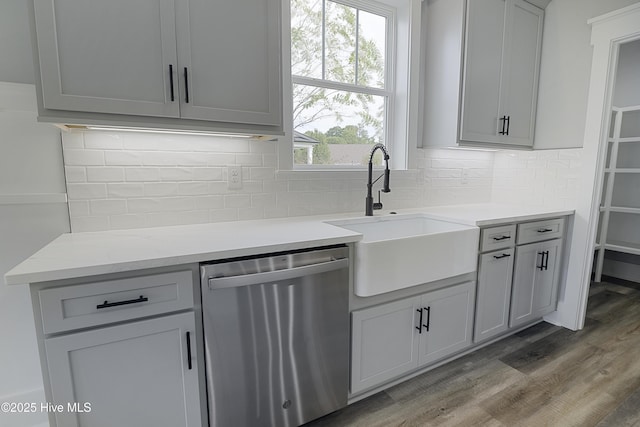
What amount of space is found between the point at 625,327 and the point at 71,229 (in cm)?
391

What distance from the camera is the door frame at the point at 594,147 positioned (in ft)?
7.12

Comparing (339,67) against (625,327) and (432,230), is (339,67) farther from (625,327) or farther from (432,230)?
(625,327)

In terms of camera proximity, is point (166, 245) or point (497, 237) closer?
point (166, 245)

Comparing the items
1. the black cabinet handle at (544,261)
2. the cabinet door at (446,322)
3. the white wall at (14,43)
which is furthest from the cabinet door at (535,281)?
the white wall at (14,43)

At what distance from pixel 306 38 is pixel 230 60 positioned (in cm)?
87

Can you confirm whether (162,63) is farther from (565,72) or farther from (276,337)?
(565,72)

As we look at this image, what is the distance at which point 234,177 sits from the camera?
185 cm

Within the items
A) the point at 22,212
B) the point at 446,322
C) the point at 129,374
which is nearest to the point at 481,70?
the point at 446,322

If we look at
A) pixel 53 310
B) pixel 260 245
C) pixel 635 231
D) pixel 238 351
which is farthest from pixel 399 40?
pixel 635 231

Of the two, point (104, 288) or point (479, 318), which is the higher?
point (104, 288)

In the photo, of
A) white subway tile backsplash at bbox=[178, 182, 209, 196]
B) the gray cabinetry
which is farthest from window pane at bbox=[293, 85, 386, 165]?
the gray cabinetry

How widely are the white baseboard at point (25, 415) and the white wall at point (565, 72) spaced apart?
3708 mm

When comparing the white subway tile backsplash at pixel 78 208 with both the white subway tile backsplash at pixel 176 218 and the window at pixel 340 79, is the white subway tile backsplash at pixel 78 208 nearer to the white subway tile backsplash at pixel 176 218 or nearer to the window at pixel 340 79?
the white subway tile backsplash at pixel 176 218

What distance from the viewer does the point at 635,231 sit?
11.3 feet
